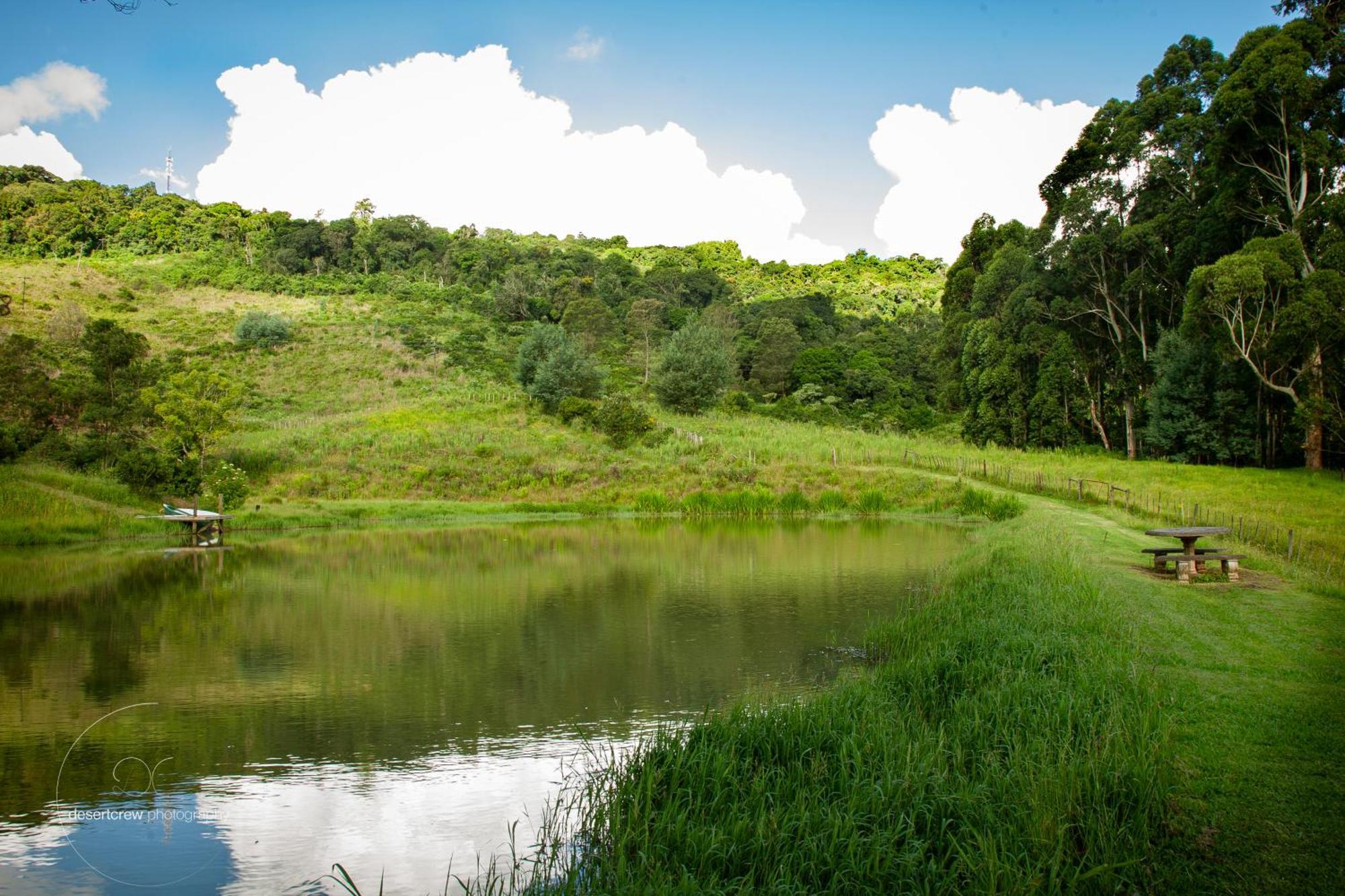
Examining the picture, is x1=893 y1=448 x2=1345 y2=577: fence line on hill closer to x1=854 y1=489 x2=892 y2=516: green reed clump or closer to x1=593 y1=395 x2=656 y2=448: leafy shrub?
x1=854 y1=489 x2=892 y2=516: green reed clump

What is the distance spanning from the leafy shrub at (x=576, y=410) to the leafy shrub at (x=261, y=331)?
92.3 feet

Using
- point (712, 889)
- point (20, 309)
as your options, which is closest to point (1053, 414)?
point (712, 889)

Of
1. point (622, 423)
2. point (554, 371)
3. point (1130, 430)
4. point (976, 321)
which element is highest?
point (976, 321)

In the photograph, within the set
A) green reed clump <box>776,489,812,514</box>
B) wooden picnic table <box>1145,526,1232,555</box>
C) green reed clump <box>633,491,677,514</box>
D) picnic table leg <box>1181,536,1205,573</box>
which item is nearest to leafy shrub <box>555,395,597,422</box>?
green reed clump <box>633,491,677,514</box>

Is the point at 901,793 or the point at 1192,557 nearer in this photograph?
the point at 901,793

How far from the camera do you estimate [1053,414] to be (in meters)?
44.5

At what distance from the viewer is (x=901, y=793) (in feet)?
17.8

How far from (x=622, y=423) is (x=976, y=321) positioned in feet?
78.1

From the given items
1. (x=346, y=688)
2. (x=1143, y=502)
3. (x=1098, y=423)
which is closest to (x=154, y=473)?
(x=346, y=688)

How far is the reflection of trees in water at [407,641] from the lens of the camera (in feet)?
28.0

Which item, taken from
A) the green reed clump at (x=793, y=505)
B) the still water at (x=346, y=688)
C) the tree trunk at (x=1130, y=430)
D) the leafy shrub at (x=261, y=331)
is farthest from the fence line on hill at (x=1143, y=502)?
the leafy shrub at (x=261, y=331)

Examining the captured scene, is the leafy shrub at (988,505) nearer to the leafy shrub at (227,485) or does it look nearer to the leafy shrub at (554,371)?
the leafy shrub at (554,371)

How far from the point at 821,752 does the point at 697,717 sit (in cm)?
199

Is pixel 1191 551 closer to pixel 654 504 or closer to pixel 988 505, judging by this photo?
pixel 988 505
